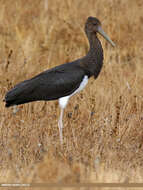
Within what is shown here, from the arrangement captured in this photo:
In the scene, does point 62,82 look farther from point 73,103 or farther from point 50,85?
point 73,103

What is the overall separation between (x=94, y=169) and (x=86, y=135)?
1161 millimetres

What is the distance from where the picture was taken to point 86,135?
5.41 m

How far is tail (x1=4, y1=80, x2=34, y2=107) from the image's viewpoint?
551cm

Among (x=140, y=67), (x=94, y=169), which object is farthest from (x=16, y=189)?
(x=140, y=67)

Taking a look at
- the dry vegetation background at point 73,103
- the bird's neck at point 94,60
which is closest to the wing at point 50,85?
the bird's neck at point 94,60

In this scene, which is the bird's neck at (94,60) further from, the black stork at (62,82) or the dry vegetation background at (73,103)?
the dry vegetation background at (73,103)

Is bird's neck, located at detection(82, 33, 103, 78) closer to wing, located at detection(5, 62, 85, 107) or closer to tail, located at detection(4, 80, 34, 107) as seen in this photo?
wing, located at detection(5, 62, 85, 107)

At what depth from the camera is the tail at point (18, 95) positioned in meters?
5.51

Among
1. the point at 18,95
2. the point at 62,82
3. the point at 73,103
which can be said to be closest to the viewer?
the point at 18,95

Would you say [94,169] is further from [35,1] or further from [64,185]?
[35,1]

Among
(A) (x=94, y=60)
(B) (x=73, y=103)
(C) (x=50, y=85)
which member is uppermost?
(A) (x=94, y=60)

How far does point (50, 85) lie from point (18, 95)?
425 millimetres

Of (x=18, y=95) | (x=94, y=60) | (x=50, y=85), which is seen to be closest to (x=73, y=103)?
(x=50, y=85)

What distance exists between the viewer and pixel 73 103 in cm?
650
